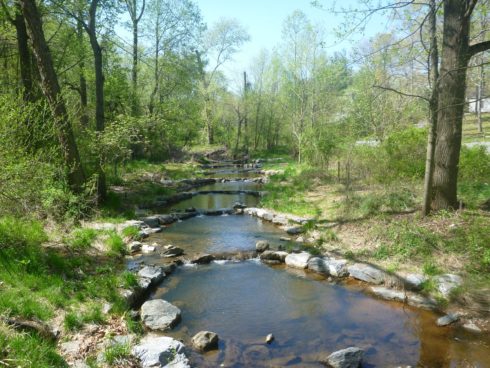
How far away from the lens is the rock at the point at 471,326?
18.8 ft

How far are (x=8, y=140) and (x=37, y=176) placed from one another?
2.85ft

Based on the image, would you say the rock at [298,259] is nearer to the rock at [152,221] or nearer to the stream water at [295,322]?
the stream water at [295,322]

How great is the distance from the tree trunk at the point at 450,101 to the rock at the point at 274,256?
12.7 feet

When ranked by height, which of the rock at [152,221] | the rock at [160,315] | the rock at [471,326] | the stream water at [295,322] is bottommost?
the stream water at [295,322]

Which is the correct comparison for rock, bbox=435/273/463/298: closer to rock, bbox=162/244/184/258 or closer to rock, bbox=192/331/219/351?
rock, bbox=192/331/219/351

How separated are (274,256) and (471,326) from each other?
14.6ft

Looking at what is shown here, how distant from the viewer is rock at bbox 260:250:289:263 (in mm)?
9070

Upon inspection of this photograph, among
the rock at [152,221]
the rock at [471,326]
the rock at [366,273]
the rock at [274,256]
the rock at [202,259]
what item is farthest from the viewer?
the rock at [152,221]

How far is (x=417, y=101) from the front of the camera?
1730cm

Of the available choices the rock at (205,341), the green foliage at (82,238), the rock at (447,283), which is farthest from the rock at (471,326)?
the green foliage at (82,238)

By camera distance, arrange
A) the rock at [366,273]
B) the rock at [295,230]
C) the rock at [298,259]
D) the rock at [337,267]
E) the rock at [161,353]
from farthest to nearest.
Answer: the rock at [295,230], the rock at [298,259], the rock at [337,267], the rock at [366,273], the rock at [161,353]

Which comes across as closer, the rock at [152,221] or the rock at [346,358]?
the rock at [346,358]

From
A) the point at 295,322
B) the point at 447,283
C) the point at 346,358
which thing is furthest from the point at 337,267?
the point at 346,358

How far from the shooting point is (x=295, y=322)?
6168mm
